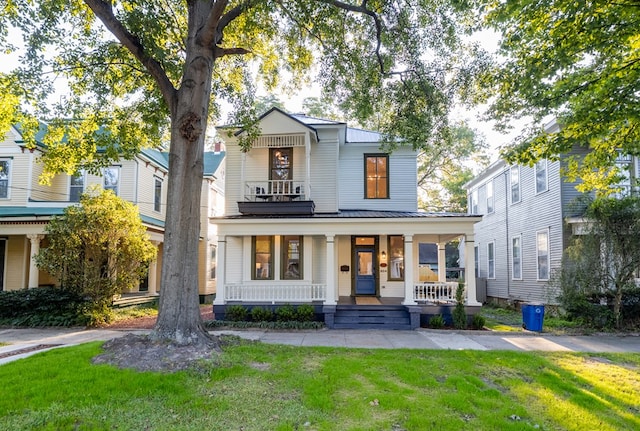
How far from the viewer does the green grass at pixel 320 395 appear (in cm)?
422

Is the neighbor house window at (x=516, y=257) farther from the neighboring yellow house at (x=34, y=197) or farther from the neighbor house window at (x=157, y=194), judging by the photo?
the neighbor house window at (x=157, y=194)

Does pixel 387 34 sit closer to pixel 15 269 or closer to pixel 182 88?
pixel 182 88

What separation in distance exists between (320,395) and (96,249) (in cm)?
998

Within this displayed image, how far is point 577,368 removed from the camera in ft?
21.8

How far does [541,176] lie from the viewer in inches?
581

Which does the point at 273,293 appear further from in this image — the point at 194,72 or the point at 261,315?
the point at 194,72

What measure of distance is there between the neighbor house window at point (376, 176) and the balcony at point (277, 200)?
2.75 meters

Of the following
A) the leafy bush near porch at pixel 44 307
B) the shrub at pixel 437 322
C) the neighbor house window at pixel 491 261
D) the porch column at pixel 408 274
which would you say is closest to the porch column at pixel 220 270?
the leafy bush near porch at pixel 44 307

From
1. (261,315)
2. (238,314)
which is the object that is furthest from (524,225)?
(238,314)

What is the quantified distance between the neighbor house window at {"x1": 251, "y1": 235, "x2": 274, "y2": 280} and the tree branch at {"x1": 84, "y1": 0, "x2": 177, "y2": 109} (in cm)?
629

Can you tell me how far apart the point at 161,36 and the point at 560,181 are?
1347 cm

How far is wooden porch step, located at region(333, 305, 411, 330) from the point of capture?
37.3 ft

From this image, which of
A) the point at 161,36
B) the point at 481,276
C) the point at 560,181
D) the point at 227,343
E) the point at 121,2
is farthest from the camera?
the point at 481,276

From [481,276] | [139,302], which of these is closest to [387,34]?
[139,302]
